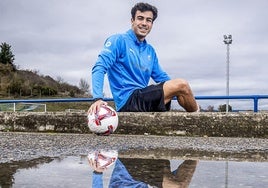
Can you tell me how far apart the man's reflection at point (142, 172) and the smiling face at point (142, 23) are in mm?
2591

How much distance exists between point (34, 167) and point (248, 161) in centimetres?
140

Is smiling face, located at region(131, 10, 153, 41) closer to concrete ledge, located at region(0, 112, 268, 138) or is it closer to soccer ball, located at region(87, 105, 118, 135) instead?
soccer ball, located at region(87, 105, 118, 135)

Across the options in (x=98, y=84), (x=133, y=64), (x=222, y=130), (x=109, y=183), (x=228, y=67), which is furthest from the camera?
(x=228, y=67)

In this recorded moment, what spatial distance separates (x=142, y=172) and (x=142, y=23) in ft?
10.4

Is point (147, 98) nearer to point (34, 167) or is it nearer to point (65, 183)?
point (34, 167)

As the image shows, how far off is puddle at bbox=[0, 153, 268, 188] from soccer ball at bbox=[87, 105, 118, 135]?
5.31 ft

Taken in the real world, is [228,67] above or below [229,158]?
above

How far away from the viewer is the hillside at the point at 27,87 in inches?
2739

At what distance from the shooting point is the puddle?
1.85 m

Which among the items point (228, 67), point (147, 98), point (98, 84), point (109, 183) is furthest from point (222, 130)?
point (228, 67)

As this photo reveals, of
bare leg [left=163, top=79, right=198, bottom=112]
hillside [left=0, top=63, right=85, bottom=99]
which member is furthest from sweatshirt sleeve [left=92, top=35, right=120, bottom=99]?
hillside [left=0, top=63, right=85, bottom=99]

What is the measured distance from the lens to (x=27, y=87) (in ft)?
229

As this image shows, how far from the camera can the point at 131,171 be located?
224 cm

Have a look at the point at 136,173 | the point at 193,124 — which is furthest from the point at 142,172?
the point at 193,124
